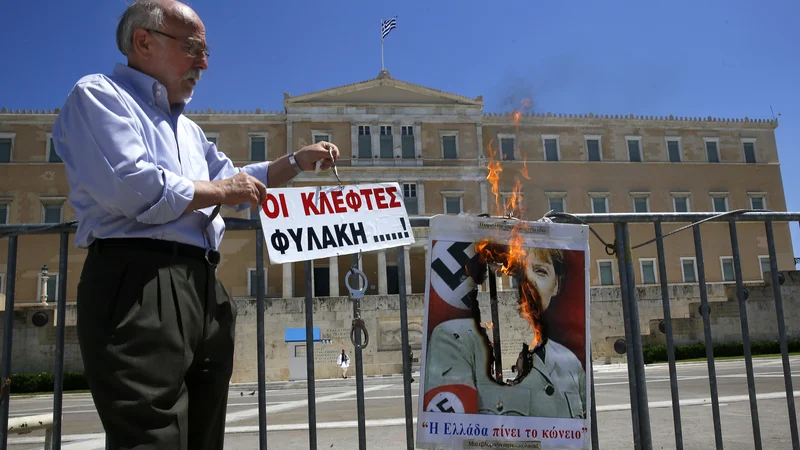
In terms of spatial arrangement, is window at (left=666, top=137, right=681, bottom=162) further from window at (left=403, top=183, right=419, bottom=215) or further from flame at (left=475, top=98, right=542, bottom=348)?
flame at (left=475, top=98, right=542, bottom=348)

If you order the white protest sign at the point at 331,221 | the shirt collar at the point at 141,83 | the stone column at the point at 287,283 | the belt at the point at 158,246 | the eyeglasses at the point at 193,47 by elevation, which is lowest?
the belt at the point at 158,246

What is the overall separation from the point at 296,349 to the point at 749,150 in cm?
3242

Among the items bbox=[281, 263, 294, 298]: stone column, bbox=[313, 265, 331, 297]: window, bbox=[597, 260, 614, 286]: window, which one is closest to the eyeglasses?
bbox=[281, 263, 294, 298]: stone column

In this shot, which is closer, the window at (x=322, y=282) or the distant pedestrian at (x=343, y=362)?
the distant pedestrian at (x=343, y=362)

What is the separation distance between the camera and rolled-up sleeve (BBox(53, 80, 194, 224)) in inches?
68.9

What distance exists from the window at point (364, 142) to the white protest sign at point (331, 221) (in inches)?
1261

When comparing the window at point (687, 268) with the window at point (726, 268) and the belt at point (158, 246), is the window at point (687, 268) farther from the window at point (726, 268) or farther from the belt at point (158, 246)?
the belt at point (158, 246)

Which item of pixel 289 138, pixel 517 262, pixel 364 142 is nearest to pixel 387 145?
pixel 364 142

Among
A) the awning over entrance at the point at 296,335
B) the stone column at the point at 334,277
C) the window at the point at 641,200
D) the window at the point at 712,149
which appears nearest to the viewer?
the awning over entrance at the point at 296,335

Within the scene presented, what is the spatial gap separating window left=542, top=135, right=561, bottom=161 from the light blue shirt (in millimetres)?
35394

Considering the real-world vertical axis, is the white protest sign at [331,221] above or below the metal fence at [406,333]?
above

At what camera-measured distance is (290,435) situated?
20.5ft

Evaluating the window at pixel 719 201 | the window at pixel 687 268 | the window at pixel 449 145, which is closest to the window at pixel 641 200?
the window at pixel 687 268

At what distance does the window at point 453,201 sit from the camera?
113 ft
